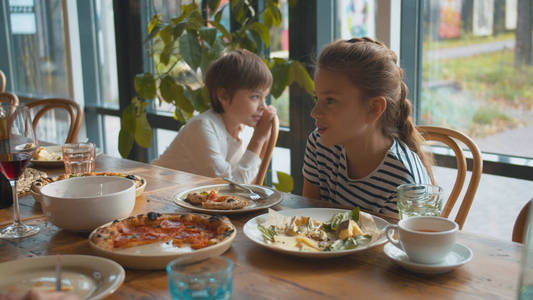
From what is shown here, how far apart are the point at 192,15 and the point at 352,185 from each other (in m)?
1.52

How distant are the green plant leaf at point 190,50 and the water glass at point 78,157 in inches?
41.9

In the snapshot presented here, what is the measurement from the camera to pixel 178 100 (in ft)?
9.13

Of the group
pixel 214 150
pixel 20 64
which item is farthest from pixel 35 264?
pixel 20 64

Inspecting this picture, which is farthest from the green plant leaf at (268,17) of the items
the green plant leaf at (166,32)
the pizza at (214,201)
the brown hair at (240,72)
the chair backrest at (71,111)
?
the pizza at (214,201)

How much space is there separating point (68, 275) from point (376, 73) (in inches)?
42.6

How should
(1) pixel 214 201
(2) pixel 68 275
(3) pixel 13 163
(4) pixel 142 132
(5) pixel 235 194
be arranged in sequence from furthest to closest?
(4) pixel 142 132 → (5) pixel 235 194 → (1) pixel 214 201 → (3) pixel 13 163 → (2) pixel 68 275

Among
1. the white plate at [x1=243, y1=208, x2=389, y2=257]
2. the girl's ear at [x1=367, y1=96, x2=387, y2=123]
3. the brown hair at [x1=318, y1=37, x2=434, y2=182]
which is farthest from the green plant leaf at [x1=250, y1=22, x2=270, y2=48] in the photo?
the white plate at [x1=243, y1=208, x2=389, y2=257]

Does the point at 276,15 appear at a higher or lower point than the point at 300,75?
higher

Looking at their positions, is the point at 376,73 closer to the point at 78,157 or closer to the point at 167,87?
the point at 78,157

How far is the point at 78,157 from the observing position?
162 cm

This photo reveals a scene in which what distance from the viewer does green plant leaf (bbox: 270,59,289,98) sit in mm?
2547

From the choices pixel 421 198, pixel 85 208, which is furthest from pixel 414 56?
pixel 85 208

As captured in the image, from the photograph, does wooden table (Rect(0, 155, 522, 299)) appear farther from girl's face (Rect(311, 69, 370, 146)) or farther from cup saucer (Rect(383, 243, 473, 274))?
girl's face (Rect(311, 69, 370, 146))

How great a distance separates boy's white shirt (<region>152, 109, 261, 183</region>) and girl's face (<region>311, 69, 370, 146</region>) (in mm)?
761
